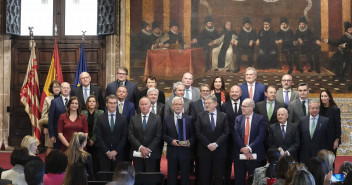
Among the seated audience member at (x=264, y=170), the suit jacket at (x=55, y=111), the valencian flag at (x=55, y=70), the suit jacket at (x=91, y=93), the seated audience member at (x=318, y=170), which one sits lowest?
the seated audience member at (x=264, y=170)

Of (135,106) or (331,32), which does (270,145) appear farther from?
(331,32)

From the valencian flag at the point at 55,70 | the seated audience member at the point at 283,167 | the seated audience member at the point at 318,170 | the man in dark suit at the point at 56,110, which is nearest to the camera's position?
the seated audience member at the point at 318,170

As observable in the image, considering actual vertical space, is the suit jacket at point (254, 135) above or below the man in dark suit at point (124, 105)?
below

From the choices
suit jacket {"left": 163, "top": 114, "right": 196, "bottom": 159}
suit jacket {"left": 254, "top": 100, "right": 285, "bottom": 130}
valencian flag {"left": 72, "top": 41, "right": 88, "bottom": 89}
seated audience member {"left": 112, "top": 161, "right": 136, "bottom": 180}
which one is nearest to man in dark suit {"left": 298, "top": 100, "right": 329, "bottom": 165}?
suit jacket {"left": 254, "top": 100, "right": 285, "bottom": 130}

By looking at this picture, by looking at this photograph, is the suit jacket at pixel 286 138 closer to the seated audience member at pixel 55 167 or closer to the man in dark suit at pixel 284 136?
the man in dark suit at pixel 284 136

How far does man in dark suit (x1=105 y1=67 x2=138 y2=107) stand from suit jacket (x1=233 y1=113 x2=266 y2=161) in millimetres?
2005

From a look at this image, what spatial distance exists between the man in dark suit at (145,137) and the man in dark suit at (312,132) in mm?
2208

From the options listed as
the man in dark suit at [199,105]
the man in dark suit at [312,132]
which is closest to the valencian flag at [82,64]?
the man in dark suit at [199,105]

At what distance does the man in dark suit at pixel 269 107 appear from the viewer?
8.53m

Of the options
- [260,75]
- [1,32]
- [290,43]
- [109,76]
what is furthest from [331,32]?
[1,32]

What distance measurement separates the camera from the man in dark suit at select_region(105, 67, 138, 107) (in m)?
9.16

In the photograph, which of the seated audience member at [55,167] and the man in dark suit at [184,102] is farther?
the man in dark suit at [184,102]

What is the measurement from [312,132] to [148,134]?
2.53 m

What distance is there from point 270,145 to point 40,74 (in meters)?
6.04
